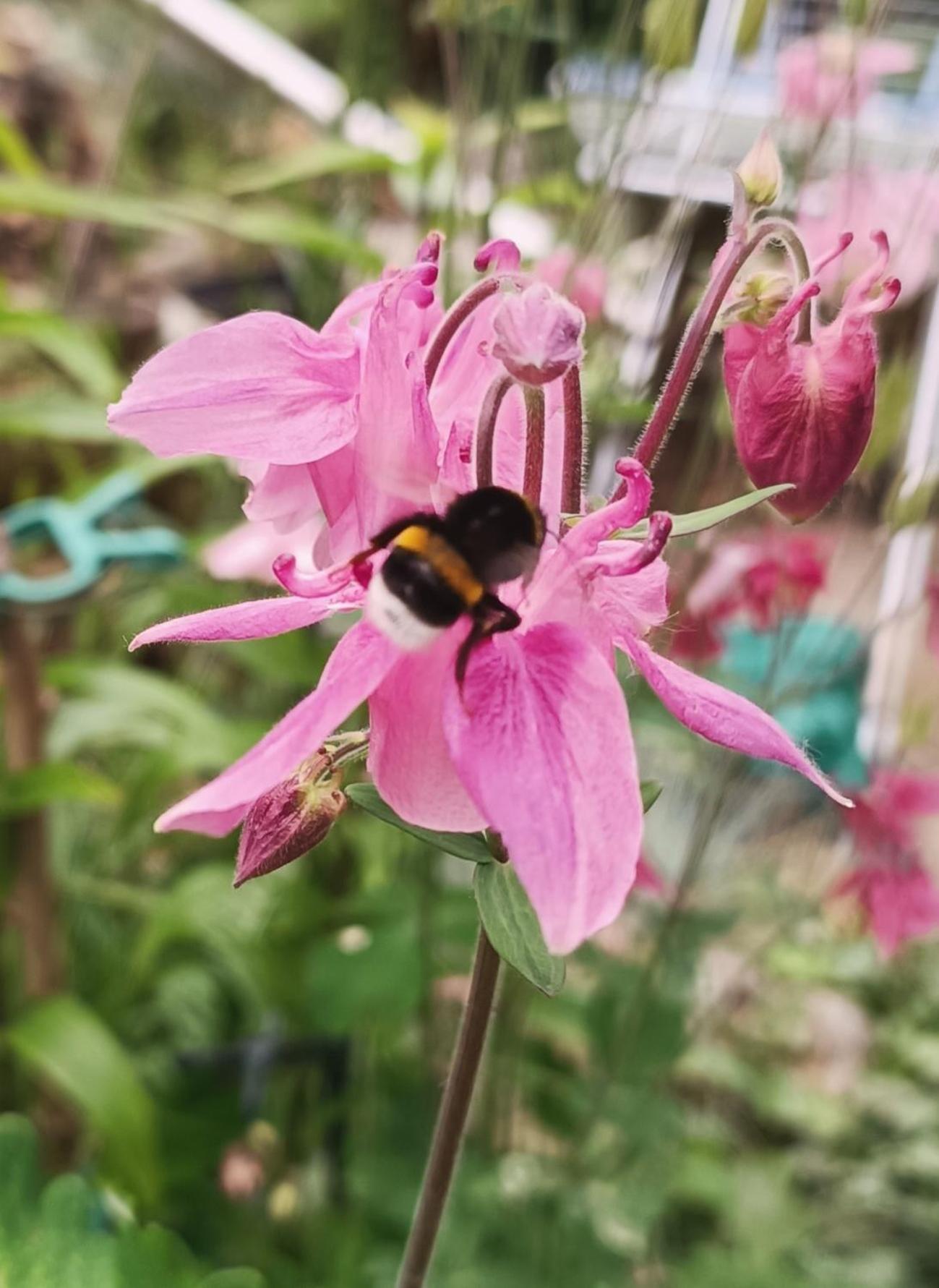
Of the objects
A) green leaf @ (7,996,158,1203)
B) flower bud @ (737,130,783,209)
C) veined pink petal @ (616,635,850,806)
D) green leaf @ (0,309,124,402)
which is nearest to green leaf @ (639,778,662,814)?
veined pink petal @ (616,635,850,806)

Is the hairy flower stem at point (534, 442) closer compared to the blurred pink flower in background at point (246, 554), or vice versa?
the hairy flower stem at point (534, 442)

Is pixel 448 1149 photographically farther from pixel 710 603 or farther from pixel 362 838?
pixel 362 838

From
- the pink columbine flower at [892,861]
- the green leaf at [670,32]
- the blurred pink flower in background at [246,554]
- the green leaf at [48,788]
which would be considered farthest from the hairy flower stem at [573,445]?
the pink columbine flower at [892,861]

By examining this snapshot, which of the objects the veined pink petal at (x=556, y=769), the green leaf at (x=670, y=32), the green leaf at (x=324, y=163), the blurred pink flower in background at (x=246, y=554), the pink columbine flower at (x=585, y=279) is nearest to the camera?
the veined pink petal at (x=556, y=769)

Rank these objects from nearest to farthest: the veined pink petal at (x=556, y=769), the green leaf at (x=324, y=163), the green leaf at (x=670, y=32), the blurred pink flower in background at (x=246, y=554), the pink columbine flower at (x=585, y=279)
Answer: the veined pink petal at (x=556, y=769), the green leaf at (x=670, y=32), the pink columbine flower at (x=585, y=279), the blurred pink flower in background at (x=246, y=554), the green leaf at (x=324, y=163)

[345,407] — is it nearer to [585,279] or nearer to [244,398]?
[244,398]

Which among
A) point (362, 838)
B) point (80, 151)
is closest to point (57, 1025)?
point (362, 838)

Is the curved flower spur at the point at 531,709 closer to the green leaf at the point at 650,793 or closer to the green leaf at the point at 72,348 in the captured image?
the green leaf at the point at 650,793
